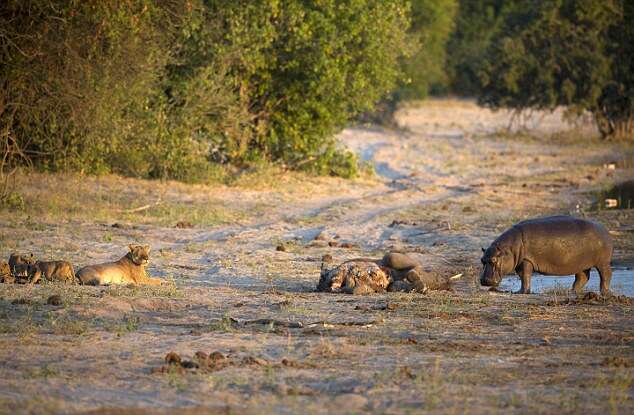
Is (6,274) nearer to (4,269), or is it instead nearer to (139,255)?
(4,269)

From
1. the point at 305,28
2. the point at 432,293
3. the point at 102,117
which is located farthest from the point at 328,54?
the point at 432,293

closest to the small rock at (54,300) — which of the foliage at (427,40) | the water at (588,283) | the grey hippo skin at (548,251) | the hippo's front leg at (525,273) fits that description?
the grey hippo skin at (548,251)

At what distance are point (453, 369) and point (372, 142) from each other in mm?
25311

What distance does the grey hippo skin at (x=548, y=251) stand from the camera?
11328mm

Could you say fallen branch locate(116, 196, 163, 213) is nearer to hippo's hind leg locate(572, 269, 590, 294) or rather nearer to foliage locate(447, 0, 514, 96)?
A: hippo's hind leg locate(572, 269, 590, 294)

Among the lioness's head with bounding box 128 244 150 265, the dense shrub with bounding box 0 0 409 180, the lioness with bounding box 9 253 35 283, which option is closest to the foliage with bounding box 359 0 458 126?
the dense shrub with bounding box 0 0 409 180

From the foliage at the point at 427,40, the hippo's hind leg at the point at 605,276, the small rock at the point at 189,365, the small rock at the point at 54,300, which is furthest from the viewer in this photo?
the foliage at the point at 427,40

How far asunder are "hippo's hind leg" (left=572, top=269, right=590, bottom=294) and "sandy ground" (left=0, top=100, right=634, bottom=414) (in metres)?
0.30

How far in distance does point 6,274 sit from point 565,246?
236 inches

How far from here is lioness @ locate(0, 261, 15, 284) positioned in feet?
34.3

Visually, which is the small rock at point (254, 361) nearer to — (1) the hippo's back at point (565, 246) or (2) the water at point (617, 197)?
(1) the hippo's back at point (565, 246)

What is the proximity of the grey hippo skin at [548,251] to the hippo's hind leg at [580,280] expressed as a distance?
0.18 m

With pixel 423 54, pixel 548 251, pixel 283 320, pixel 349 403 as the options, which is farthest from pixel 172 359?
pixel 423 54

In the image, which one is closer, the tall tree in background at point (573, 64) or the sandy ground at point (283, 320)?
the sandy ground at point (283, 320)
